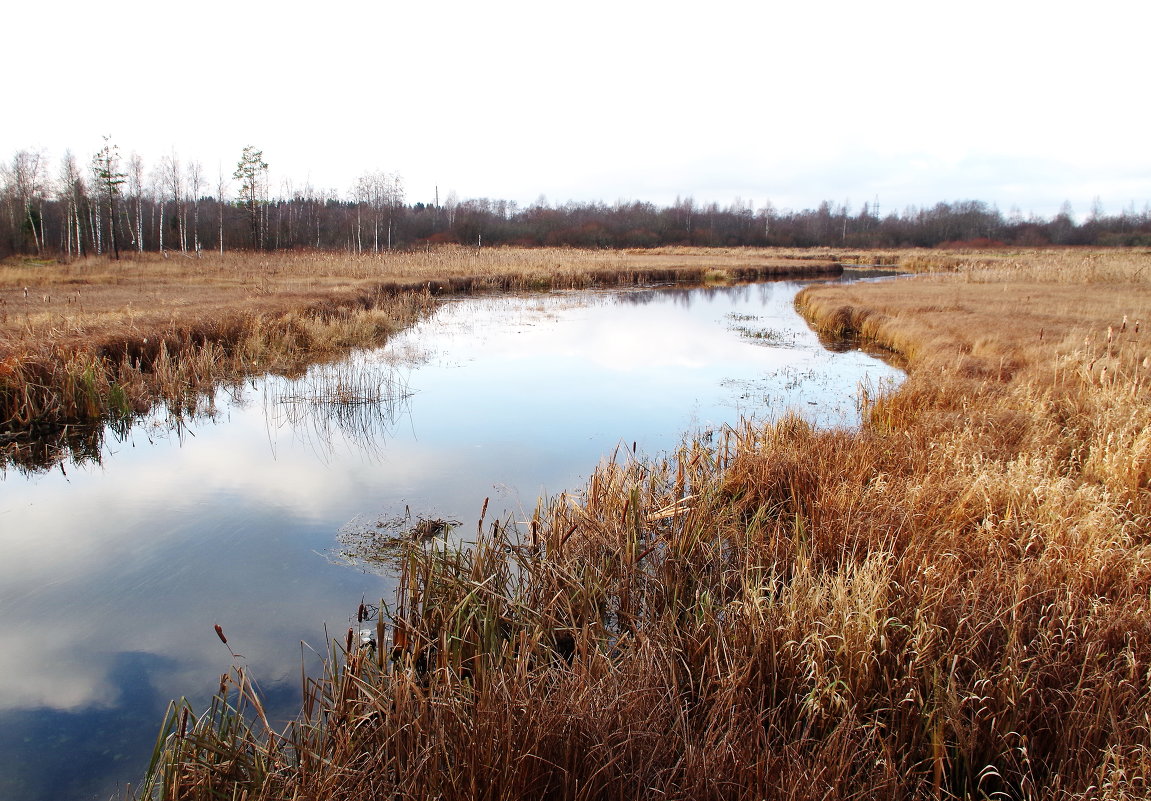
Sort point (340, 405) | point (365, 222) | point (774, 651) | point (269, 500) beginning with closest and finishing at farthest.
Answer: point (774, 651) → point (269, 500) → point (340, 405) → point (365, 222)

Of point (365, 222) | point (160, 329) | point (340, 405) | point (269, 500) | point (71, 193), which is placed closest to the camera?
point (269, 500)

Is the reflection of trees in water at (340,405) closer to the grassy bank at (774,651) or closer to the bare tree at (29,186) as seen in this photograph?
the grassy bank at (774,651)

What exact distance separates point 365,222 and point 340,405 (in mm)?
49785

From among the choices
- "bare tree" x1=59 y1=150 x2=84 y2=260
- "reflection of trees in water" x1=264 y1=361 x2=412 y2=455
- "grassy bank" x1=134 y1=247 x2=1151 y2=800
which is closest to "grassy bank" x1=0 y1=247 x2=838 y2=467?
"reflection of trees in water" x1=264 y1=361 x2=412 y2=455

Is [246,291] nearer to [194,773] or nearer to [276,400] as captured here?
[276,400]

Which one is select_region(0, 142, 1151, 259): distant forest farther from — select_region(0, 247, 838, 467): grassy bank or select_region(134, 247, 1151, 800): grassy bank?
select_region(134, 247, 1151, 800): grassy bank

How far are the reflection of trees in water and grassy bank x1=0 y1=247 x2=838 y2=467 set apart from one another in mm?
1113

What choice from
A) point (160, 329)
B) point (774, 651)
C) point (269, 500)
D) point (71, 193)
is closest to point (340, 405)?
point (269, 500)

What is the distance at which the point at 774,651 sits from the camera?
2.99 m

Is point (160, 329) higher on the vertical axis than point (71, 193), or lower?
lower

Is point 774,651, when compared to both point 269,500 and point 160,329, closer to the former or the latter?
point 269,500

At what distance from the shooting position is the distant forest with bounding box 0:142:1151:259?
40.2 m

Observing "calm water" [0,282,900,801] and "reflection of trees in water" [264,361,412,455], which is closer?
"calm water" [0,282,900,801]

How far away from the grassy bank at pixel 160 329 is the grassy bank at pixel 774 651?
240 inches
